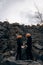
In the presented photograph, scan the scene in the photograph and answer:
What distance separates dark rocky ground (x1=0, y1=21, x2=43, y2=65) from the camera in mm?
20164

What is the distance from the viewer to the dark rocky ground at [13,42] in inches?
794

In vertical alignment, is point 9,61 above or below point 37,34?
below

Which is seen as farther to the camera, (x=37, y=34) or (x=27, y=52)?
(x=37, y=34)

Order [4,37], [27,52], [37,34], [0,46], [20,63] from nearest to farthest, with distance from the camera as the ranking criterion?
[20,63], [27,52], [0,46], [4,37], [37,34]

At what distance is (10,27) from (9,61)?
10.4 meters

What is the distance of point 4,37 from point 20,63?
8.07 m

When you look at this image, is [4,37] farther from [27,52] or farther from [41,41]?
[27,52]

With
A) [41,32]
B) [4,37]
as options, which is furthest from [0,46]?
[41,32]

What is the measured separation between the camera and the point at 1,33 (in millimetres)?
26359

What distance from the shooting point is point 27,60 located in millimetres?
18531

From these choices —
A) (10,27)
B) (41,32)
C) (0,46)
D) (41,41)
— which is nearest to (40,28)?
(41,32)

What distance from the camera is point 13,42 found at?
24.5m

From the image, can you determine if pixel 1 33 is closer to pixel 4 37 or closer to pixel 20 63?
pixel 4 37

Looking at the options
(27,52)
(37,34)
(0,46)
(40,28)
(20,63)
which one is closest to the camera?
(20,63)
